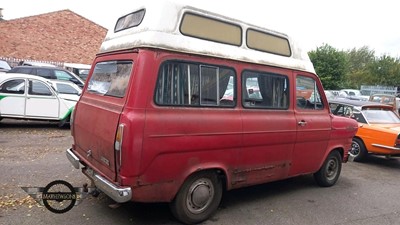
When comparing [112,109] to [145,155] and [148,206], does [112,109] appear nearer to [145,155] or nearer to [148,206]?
[145,155]

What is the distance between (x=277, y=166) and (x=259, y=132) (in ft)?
2.36

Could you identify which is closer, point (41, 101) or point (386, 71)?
point (41, 101)

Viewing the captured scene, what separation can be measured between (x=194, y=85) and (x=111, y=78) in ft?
3.54

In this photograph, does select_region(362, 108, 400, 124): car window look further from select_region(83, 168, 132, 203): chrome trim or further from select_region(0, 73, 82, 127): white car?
select_region(0, 73, 82, 127): white car

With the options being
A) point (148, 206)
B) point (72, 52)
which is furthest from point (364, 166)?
point (72, 52)

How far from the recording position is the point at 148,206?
4.41 m

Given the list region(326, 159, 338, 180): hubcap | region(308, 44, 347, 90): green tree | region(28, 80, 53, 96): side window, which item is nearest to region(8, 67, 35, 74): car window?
region(28, 80, 53, 96): side window

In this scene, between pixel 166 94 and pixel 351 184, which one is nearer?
pixel 166 94

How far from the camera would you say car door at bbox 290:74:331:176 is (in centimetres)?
502

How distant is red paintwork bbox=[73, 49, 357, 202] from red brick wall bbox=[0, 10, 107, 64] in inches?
1017

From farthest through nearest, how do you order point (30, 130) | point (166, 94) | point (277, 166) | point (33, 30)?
point (33, 30), point (30, 130), point (277, 166), point (166, 94)

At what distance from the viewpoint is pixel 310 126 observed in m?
5.12

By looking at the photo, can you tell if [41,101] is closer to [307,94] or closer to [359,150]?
[307,94]

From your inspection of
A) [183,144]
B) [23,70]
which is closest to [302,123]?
[183,144]
